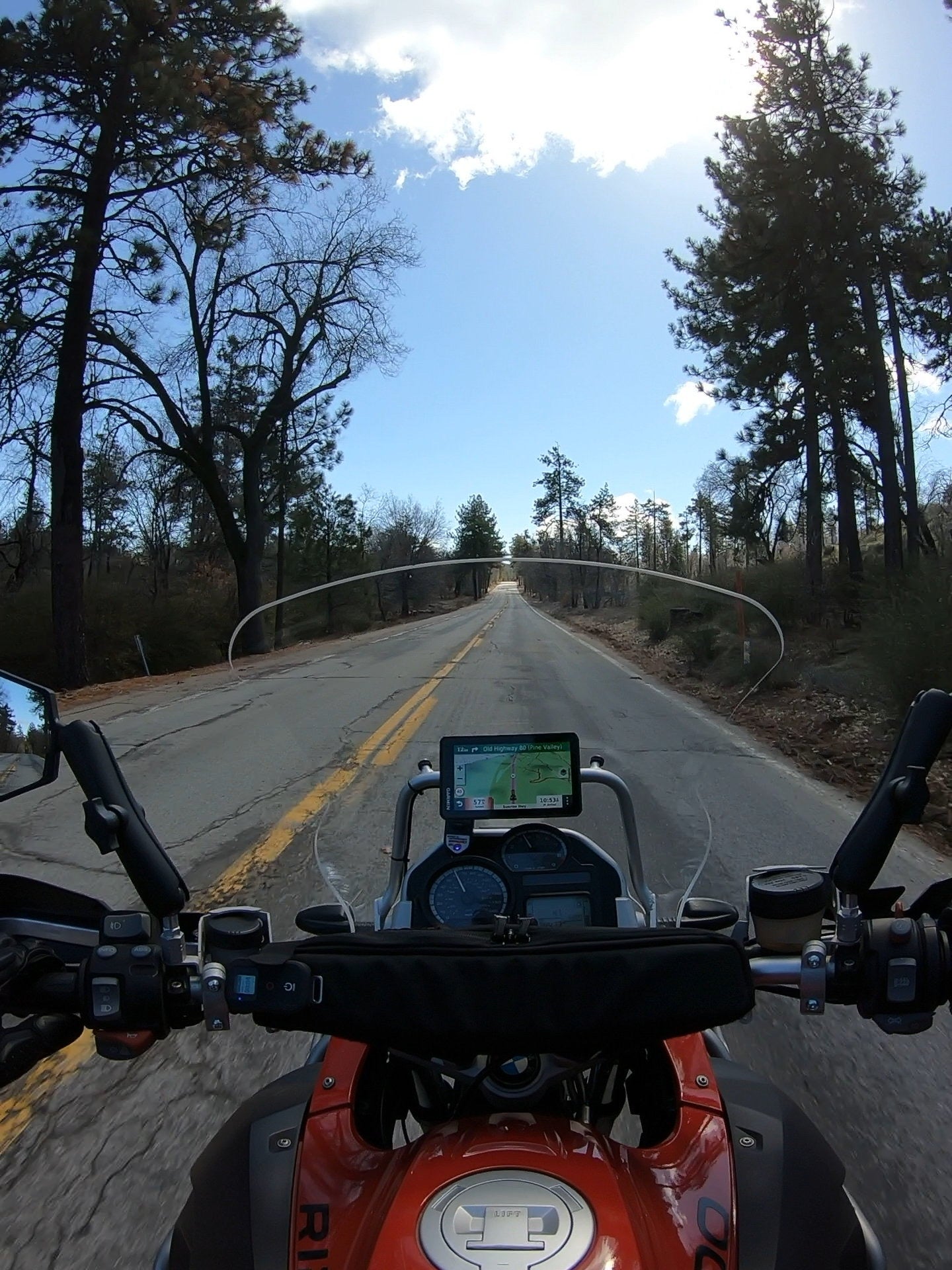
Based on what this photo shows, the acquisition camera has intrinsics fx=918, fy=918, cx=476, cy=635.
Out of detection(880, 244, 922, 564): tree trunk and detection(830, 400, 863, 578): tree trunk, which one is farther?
detection(830, 400, 863, 578): tree trunk

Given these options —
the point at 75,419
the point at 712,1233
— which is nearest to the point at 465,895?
the point at 712,1233

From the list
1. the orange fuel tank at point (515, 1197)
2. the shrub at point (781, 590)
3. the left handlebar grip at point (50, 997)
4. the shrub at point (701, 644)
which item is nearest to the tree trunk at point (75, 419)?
the shrub at point (701, 644)

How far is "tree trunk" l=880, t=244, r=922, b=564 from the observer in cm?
1695

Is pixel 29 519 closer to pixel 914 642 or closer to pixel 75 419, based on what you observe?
pixel 75 419

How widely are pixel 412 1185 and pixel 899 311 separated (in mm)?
20959

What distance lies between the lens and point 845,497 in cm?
1903

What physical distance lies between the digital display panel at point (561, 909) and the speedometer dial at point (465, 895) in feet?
0.24

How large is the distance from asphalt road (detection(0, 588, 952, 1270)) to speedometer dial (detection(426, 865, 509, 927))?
1.83ft

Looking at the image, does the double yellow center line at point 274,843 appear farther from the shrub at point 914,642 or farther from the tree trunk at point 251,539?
the tree trunk at point 251,539

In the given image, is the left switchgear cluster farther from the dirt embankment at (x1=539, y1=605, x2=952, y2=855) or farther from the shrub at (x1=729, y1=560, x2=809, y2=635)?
the shrub at (x1=729, y1=560, x2=809, y2=635)

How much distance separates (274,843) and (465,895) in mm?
3578

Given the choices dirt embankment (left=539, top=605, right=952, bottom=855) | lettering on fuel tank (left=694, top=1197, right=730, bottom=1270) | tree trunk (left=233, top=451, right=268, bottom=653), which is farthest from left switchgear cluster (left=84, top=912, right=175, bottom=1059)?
tree trunk (left=233, top=451, right=268, bottom=653)

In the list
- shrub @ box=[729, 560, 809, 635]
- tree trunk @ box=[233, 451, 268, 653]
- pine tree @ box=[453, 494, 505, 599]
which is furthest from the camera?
tree trunk @ box=[233, 451, 268, 653]

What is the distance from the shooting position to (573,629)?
15.9 m
